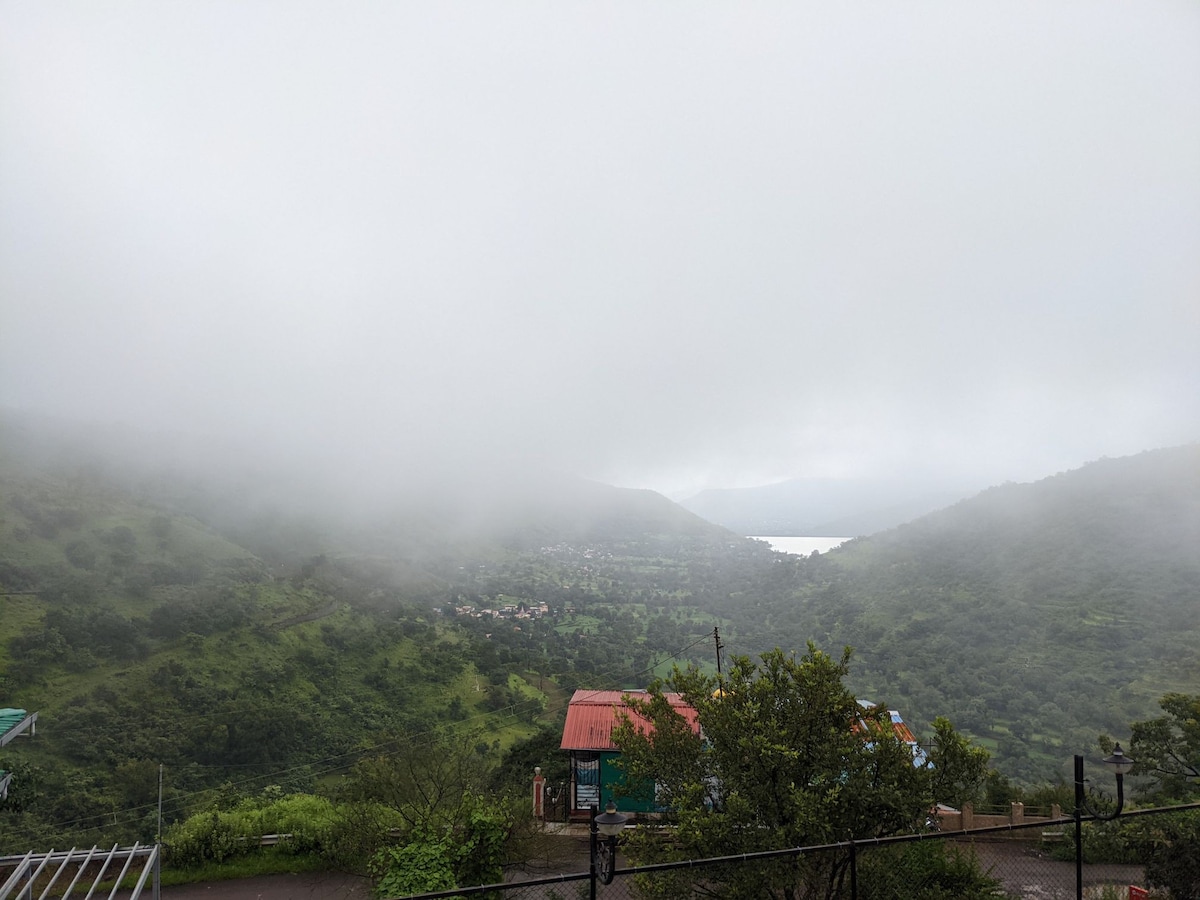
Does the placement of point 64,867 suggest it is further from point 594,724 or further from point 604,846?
point 594,724

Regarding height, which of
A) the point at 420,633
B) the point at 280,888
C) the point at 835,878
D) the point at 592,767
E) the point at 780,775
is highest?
the point at 780,775

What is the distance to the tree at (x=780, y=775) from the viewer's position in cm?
712

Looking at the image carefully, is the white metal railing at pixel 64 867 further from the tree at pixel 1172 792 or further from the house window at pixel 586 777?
the tree at pixel 1172 792

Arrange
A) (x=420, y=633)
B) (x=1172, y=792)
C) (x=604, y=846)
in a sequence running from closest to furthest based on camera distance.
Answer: (x=604, y=846) < (x=1172, y=792) < (x=420, y=633)

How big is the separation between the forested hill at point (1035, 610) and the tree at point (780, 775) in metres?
32.3

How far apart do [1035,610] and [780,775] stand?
5470 centimetres

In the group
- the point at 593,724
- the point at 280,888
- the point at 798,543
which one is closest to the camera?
the point at 280,888

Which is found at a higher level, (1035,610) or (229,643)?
(1035,610)

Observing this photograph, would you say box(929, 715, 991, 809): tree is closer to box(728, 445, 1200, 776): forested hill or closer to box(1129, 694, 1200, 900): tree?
box(1129, 694, 1200, 900): tree

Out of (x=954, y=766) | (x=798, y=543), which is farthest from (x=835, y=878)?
(x=798, y=543)

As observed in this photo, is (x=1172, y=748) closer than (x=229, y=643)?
Yes

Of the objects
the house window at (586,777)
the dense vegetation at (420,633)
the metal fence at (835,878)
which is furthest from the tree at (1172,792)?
the dense vegetation at (420,633)

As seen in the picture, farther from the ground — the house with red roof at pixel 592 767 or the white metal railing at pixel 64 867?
the white metal railing at pixel 64 867

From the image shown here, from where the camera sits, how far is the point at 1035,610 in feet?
160
